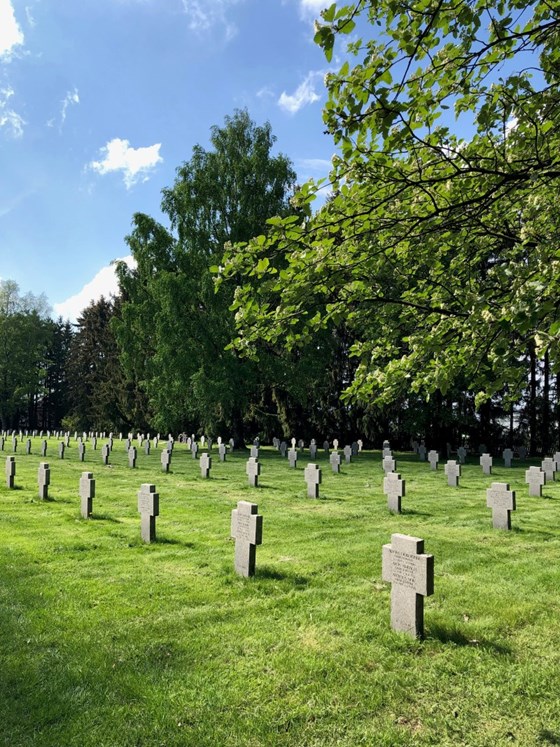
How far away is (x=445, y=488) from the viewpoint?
559 inches

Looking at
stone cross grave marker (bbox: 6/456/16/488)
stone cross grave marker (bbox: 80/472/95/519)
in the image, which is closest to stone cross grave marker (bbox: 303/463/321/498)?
stone cross grave marker (bbox: 80/472/95/519)

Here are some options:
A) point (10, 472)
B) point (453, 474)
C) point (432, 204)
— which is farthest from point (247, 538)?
point (453, 474)

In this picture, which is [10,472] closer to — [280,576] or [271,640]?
[280,576]

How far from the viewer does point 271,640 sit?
432 centimetres

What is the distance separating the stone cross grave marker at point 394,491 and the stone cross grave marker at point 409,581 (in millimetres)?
5609

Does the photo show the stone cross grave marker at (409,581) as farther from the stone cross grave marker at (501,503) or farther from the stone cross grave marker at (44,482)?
the stone cross grave marker at (44,482)

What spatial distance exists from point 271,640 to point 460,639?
1.64 metres

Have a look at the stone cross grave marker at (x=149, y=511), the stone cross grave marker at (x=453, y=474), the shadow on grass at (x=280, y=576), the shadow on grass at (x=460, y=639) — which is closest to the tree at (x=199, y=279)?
the stone cross grave marker at (x=453, y=474)

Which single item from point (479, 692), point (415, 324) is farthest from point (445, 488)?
point (479, 692)

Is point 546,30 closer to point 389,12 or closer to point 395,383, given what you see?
point 389,12

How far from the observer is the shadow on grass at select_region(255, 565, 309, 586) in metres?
5.85

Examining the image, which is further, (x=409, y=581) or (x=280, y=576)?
(x=280, y=576)

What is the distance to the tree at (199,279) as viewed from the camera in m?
26.3

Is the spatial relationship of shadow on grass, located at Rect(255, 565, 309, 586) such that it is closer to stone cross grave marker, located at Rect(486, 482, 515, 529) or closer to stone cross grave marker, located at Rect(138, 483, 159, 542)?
stone cross grave marker, located at Rect(138, 483, 159, 542)
